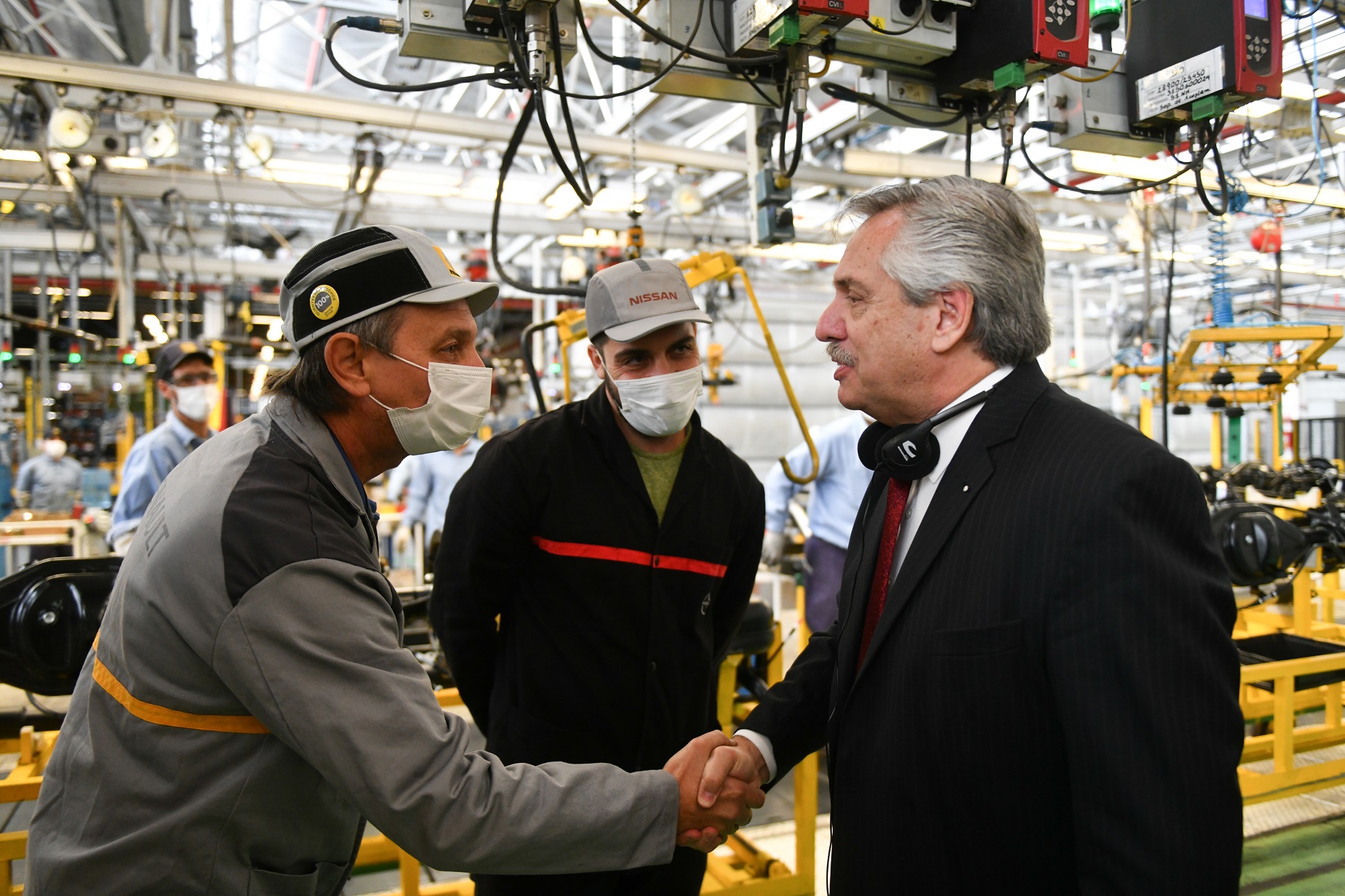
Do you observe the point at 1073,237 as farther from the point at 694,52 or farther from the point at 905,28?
the point at 694,52

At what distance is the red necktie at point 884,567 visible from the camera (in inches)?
56.8

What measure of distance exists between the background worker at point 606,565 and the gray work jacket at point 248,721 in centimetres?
75

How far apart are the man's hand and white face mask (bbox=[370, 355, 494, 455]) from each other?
0.74 metres

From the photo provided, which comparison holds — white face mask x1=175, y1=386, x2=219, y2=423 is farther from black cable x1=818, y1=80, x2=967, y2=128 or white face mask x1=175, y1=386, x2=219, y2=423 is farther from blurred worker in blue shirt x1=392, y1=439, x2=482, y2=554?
black cable x1=818, y1=80, x2=967, y2=128

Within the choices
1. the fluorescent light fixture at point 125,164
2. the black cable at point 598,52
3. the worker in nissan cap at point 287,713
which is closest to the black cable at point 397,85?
the black cable at point 598,52

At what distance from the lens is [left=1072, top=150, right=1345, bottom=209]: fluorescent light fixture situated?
3803 millimetres

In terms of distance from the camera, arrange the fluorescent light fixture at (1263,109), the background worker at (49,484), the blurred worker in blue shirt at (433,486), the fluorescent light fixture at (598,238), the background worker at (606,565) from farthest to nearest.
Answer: the background worker at (49,484), the fluorescent light fixture at (598,238), the blurred worker in blue shirt at (433,486), the fluorescent light fixture at (1263,109), the background worker at (606,565)

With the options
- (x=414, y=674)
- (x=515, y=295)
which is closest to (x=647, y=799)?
(x=414, y=674)

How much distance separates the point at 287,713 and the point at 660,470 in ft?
4.11

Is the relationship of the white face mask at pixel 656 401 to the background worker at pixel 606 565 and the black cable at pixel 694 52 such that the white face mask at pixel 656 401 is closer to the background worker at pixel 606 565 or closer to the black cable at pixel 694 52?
the background worker at pixel 606 565

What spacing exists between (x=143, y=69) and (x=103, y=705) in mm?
4492

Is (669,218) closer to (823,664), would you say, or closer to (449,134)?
(449,134)

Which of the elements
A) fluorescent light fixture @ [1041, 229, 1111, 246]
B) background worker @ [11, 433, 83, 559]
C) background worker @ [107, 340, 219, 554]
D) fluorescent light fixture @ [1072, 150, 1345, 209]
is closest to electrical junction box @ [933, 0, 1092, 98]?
fluorescent light fixture @ [1072, 150, 1345, 209]

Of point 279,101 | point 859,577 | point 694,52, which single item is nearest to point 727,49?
point 694,52
